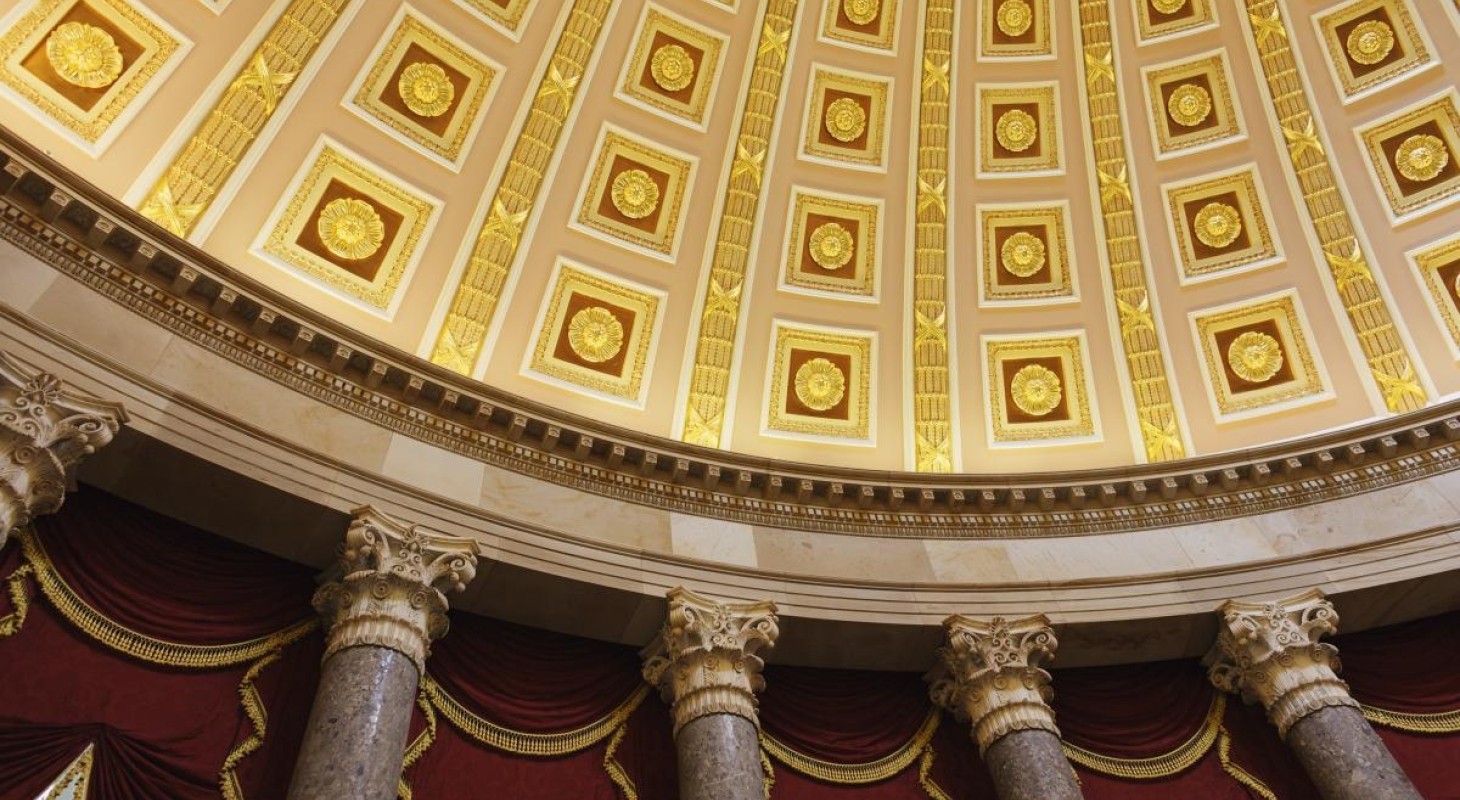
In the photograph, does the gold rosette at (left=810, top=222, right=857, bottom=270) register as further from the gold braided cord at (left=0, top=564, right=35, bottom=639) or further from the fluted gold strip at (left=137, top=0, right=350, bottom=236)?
the gold braided cord at (left=0, top=564, right=35, bottom=639)

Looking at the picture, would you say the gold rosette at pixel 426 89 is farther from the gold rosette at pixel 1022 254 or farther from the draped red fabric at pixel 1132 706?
the draped red fabric at pixel 1132 706

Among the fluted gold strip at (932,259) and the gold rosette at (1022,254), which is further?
the gold rosette at (1022,254)

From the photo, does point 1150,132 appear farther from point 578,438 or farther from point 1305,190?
point 578,438

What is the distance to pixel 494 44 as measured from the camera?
43.5ft

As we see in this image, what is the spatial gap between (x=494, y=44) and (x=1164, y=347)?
9.26 meters

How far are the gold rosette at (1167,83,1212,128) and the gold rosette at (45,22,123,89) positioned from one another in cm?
1288

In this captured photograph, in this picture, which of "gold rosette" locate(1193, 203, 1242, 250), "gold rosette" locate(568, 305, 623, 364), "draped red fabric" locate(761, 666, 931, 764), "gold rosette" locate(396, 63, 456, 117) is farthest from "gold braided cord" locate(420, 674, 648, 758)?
"gold rosette" locate(1193, 203, 1242, 250)

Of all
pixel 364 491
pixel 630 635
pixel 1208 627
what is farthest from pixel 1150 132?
pixel 364 491

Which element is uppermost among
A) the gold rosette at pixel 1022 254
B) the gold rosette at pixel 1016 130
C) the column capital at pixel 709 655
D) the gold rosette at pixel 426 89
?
the gold rosette at pixel 1016 130

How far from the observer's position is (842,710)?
11.0 m

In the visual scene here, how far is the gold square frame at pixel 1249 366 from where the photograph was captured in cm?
1375

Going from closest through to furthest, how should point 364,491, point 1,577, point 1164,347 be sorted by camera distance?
point 1,577, point 364,491, point 1164,347

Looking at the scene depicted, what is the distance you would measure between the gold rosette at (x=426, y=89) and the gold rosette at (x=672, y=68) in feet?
8.81

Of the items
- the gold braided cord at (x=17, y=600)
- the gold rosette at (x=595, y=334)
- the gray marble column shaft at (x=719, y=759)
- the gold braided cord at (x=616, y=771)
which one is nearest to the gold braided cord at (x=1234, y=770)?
the gray marble column shaft at (x=719, y=759)
